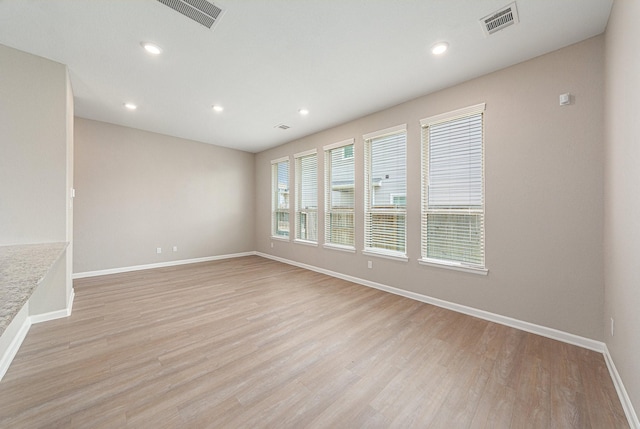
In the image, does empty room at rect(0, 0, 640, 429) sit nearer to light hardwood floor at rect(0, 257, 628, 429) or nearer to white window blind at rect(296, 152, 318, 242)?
light hardwood floor at rect(0, 257, 628, 429)

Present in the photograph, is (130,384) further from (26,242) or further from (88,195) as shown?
(88,195)

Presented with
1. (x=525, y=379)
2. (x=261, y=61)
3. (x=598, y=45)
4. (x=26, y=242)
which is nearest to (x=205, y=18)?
(x=261, y=61)

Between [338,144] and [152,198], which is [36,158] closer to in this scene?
[152,198]

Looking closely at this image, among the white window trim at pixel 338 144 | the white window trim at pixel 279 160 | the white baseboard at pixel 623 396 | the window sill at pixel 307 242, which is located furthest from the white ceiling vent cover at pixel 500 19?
the white window trim at pixel 279 160

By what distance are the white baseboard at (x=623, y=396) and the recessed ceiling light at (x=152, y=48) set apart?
466 cm

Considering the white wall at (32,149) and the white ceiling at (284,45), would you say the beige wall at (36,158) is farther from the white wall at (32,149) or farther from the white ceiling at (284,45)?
the white ceiling at (284,45)

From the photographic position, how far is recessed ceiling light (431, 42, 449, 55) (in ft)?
7.91

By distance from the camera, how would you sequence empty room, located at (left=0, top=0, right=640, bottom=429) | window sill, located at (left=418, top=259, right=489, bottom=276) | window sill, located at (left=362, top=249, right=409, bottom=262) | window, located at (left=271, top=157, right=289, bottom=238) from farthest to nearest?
1. window, located at (left=271, top=157, right=289, bottom=238)
2. window sill, located at (left=362, top=249, right=409, bottom=262)
3. window sill, located at (left=418, top=259, right=489, bottom=276)
4. empty room, located at (left=0, top=0, right=640, bottom=429)

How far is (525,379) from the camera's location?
74.2 inches

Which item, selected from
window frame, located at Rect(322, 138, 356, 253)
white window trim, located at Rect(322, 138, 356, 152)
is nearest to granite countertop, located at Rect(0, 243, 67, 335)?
window frame, located at Rect(322, 138, 356, 253)

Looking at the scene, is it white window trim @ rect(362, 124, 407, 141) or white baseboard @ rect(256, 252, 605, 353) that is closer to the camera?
white baseboard @ rect(256, 252, 605, 353)

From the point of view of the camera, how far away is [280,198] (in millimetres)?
6395

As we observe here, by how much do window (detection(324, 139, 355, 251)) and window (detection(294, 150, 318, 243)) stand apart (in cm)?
39

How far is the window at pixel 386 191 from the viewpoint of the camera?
377cm
